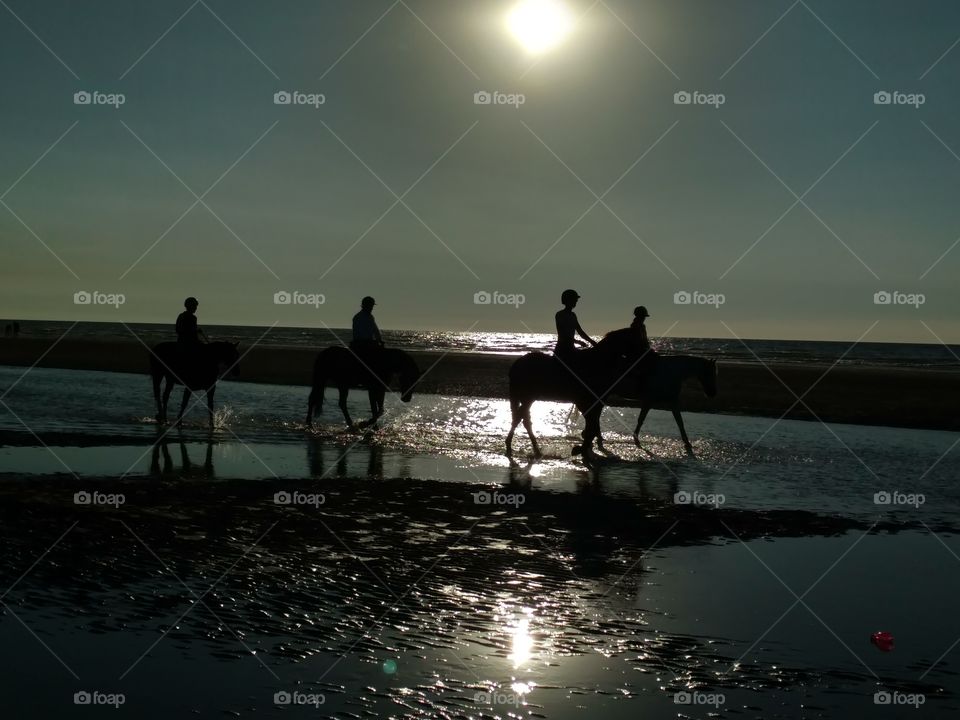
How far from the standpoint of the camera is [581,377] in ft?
54.6

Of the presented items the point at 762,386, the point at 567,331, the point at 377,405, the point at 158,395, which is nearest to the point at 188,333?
the point at 158,395

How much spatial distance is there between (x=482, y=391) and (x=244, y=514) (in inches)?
915

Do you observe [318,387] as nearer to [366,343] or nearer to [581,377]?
[366,343]

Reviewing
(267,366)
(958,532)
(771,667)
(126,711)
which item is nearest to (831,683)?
(771,667)

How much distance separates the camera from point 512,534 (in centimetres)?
982

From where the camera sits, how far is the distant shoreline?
27.4 metres

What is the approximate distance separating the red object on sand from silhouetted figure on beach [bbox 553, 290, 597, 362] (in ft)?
31.2

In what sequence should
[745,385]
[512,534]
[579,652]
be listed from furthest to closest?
[745,385]
[512,534]
[579,652]

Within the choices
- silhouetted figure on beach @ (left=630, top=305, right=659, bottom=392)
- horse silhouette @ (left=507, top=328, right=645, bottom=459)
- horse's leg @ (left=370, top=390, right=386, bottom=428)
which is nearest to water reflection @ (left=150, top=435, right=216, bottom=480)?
horse's leg @ (left=370, top=390, right=386, bottom=428)

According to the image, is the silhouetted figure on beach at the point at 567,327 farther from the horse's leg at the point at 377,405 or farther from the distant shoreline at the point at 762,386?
the distant shoreline at the point at 762,386

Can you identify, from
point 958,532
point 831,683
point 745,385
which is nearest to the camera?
point 831,683

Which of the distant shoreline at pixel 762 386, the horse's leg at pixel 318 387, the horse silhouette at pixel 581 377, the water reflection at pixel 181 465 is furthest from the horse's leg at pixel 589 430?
the distant shoreline at pixel 762 386

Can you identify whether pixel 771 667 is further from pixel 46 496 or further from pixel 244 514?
pixel 46 496

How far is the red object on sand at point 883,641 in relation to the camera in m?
6.45
